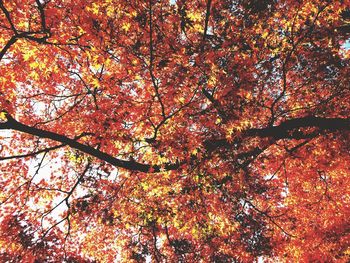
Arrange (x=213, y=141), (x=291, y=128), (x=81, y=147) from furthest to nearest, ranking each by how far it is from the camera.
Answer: (x=213, y=141)
(x=291, y=128)
(x=81, y=147)

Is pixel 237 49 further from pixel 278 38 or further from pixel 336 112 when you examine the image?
pixel 336 112

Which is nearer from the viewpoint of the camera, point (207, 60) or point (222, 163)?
point (207, 60)

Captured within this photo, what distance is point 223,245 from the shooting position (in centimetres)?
1472

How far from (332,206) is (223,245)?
7.14m

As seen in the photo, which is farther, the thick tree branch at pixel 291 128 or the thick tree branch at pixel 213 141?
the thick tree branch at pixel 291 128

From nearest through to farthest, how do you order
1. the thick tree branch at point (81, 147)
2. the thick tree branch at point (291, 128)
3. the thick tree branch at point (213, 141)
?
the thick tree branch at point (81, 147) → the thick tree branch at point (213, 141) → the thick tree branch at point (291, 128)

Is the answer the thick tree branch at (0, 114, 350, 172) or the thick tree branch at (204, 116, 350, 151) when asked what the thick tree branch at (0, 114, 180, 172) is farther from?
the thick tree branch at (204, 116, 350, 151)

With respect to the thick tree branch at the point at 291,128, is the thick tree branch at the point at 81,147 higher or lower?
lower

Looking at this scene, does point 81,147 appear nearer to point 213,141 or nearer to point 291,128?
point 213,141

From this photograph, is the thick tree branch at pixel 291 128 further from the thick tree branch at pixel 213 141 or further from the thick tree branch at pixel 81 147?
the thick tree branch at pixel 81 147

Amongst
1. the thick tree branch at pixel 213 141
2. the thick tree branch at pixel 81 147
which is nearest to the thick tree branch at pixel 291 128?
the thick tree branch at pixel 213 141

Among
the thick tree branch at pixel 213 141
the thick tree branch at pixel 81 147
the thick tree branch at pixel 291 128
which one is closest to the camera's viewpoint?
the thick tree branch at pixel 81 147

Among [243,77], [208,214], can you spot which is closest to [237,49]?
[243,77]

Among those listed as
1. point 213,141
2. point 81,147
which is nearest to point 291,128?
point 213,141
